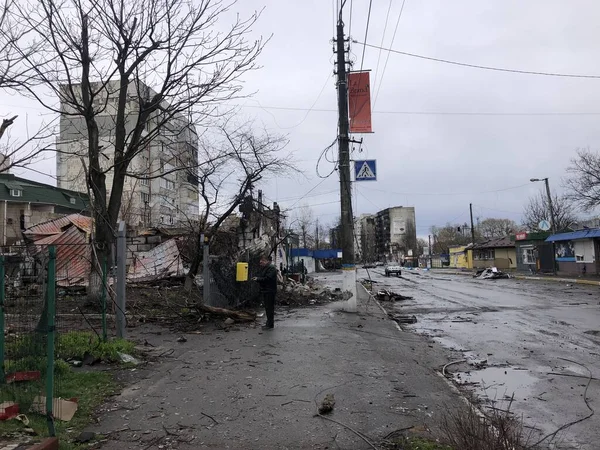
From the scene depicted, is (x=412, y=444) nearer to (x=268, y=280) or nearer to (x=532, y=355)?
(x=532, y=355)

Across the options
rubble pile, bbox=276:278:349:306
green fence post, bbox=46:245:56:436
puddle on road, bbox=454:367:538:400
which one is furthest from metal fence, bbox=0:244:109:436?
rubble pile, bbox=276:278:349:306

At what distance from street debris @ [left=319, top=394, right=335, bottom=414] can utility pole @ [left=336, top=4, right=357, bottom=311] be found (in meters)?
9.31

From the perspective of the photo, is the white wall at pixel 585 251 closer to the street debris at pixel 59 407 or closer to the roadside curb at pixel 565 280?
the roadside curb at pixel 565 280

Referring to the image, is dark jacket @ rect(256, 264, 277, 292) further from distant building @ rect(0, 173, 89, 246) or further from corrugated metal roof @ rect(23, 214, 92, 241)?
distant building @ rect(0, 173, 89, 246)

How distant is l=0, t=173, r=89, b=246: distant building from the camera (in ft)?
143

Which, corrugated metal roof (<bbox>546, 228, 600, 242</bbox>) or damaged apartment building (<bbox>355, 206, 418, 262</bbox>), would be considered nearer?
corrugated metal roof (<bbox>546, 228, 600, 242</bbox>)

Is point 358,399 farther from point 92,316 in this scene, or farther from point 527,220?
point 527,220

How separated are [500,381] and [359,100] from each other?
1100cm

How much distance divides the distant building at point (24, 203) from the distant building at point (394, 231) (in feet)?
417

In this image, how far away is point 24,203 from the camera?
151 ft

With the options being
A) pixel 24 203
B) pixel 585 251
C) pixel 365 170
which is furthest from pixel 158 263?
pixel 24 203

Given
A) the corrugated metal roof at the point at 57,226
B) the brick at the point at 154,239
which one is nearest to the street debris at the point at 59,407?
the corrugated metal roof at the point at 57,226

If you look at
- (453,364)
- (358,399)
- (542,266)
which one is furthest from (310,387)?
(542,266)

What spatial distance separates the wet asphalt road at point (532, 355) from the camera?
535 centimetres
